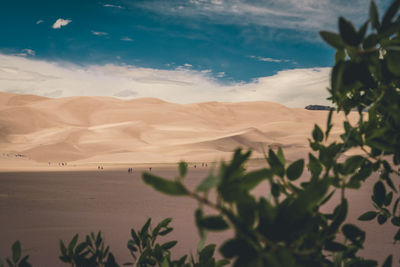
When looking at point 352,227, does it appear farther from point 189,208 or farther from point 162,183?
point 189,208

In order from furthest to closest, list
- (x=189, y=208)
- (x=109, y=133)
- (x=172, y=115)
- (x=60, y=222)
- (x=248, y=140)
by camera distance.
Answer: (x=172, y=115), (x=109, y=133), (x=248, y=140), (x=189, y=208), (x=60, y=222)

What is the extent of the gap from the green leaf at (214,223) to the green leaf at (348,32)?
0.41 meters

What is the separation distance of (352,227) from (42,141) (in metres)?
46.0

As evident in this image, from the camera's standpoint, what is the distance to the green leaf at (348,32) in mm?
553

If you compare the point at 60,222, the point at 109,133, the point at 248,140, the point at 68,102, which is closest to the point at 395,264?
the point at 60,222

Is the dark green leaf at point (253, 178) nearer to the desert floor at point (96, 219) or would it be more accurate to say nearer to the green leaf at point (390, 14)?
the green leaf at point (390, 14)

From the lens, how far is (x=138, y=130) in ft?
177

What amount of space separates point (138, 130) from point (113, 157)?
20456mm

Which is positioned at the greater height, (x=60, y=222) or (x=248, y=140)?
(x=248, y=140)

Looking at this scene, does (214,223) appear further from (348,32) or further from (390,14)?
(390,14)

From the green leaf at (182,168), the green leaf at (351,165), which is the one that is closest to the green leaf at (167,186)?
the green leaf at (182,168)

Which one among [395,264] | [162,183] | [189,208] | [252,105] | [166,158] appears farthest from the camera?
[252,105]

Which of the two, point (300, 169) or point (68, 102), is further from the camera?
point (68, 102)

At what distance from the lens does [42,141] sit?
41156mm
